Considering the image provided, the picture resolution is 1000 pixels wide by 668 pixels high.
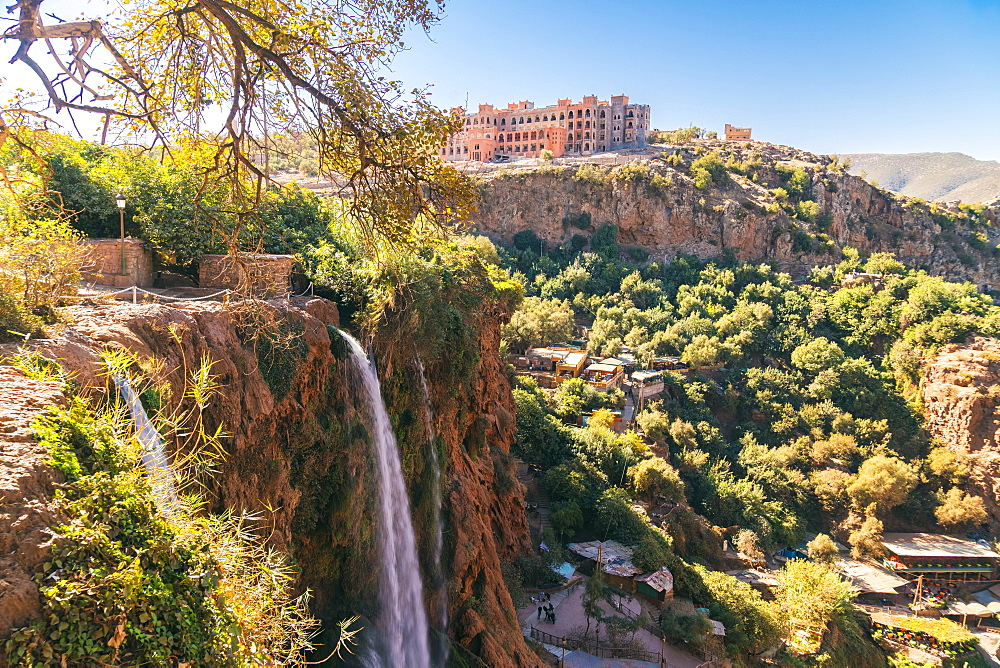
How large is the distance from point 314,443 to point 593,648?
11320 millimetres

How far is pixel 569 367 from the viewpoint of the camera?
3531 centimetres

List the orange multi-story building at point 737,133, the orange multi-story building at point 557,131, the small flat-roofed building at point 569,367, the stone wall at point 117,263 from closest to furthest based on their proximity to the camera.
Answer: the stone wall at point 117,263, the small flat-roofed building at point 569,367, the orange multi-story building at point 557,131, the orange multi-story building at point 737,133

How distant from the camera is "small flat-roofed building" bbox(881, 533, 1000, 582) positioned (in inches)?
1070

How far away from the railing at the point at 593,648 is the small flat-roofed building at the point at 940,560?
60.7 ft

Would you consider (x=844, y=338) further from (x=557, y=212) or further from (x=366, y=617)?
(x=366, y=617)

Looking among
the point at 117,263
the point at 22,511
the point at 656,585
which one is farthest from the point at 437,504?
the point at 656,585

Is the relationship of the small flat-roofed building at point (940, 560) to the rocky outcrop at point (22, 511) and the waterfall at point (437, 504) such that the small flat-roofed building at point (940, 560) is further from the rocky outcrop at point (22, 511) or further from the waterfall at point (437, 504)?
the rocky outcrop at point (22, 511)

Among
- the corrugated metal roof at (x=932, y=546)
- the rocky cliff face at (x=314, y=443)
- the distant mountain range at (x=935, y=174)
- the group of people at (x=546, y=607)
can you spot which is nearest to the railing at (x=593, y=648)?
the group of people at (x=546, y=607)

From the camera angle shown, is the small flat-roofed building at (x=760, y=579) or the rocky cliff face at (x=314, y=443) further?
the small flat-roofed building at (x=760, y=579)

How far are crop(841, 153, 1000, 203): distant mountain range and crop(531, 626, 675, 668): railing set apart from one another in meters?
137

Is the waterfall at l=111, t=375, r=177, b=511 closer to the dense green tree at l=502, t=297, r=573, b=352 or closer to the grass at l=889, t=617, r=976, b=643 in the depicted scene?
the grass at l=889, t=617, r=976, b=643

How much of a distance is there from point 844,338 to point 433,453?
1518 inches

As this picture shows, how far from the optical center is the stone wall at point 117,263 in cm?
988

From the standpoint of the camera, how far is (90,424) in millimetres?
3814
